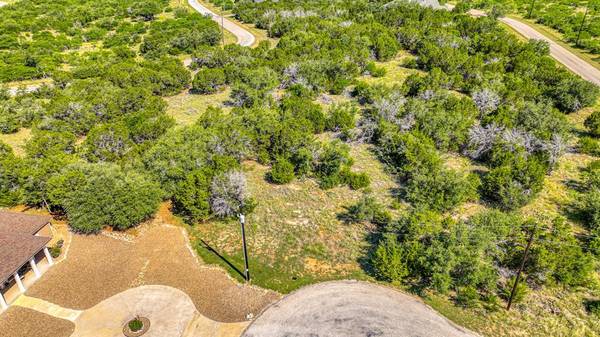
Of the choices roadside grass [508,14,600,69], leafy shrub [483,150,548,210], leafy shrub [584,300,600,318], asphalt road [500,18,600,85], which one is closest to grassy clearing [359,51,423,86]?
asphalt road [500,18,600,85]

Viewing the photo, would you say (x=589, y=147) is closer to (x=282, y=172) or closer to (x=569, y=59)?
(x=282, y=172)

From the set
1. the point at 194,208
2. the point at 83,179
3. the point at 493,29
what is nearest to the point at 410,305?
the point at 194,208

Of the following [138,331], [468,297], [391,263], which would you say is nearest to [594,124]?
[468,297]

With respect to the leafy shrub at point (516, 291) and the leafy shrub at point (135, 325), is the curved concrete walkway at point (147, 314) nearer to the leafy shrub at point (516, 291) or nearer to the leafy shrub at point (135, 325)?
the leafy shrub at point (135, 325)

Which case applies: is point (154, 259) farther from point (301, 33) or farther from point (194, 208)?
point (301, 33)


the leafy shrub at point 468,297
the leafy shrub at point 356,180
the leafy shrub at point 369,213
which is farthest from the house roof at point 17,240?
the leafy shrub at point 468,297
